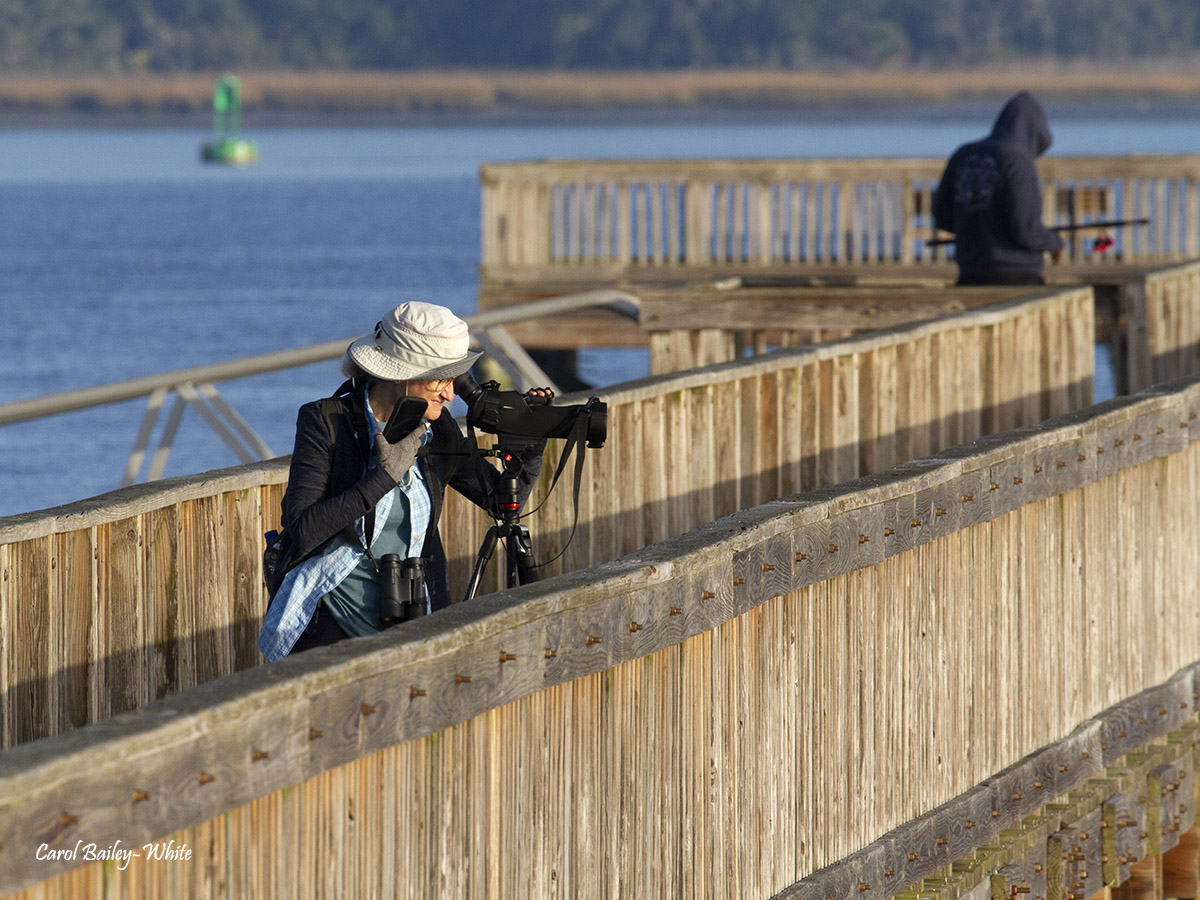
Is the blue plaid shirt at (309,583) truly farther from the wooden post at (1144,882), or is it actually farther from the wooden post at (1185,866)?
the wooden post at (1185,866)

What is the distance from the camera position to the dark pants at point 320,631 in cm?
546

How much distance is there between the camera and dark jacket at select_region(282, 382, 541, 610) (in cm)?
525

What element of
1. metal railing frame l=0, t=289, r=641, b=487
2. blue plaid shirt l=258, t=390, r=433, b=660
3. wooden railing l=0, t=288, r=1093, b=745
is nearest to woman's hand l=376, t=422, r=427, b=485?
blue plaid shirt l=258, t=390, r=433, b=660

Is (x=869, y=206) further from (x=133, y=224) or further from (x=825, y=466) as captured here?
(x=133, y=224)

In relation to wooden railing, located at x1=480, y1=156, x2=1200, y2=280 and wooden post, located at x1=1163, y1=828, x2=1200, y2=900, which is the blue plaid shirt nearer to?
wooden post, located at x1=1163, y1=828, x2=1200, y2=900

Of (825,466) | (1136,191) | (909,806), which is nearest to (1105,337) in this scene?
(1136,191)

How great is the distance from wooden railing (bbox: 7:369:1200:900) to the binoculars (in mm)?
529

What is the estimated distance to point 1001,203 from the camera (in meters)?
12.3

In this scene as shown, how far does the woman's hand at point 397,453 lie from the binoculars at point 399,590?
22 cm

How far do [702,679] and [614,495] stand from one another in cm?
247

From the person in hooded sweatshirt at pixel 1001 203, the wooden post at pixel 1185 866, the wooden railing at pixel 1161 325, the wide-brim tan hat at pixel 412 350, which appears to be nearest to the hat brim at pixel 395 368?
the wide-brim tan hat at pixel 412 350

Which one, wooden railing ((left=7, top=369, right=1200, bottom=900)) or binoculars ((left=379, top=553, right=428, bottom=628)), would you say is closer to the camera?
wooden railing ((left=7, top=369, right=1200, bottom=900))

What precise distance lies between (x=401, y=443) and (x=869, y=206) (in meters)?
16.7

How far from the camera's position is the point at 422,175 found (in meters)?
162
